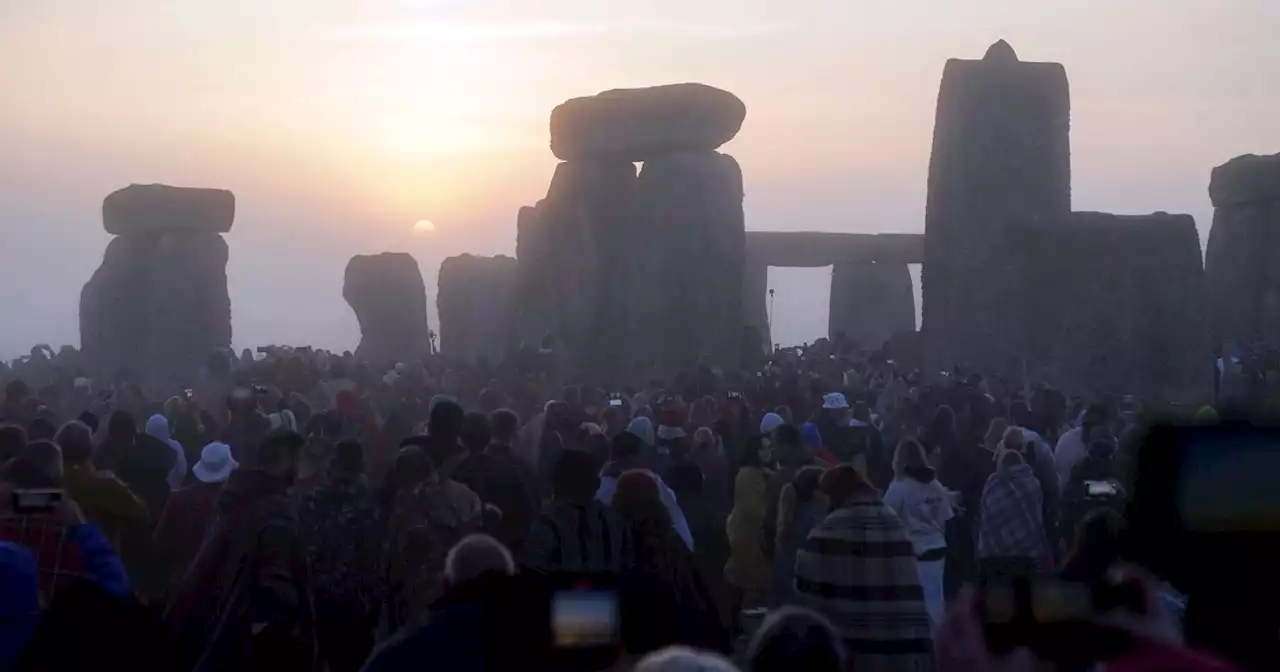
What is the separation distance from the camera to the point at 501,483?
6480mm

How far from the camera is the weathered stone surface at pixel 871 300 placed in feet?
114

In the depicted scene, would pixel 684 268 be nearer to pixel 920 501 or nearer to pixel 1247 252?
pixel 1247 252

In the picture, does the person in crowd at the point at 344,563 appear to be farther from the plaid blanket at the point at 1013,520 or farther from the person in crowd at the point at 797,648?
the plaid blanket at the point at 1013,520

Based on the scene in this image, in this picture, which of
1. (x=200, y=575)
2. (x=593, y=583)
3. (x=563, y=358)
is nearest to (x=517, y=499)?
(x=200, y=575)

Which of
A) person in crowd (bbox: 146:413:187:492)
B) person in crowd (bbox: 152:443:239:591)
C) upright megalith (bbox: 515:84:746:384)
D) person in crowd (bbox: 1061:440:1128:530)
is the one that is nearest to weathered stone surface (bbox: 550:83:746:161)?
upright megalith (bbox: 515:84:746:384)

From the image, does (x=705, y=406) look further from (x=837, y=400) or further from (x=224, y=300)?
(x=224, y=300)

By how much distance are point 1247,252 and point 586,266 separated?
12.2m

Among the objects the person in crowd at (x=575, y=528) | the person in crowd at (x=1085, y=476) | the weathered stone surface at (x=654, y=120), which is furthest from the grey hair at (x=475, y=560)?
the weathered stone surface at (x=654, y=120)

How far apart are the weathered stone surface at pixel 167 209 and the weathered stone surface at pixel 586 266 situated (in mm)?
6107

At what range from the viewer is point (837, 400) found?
10922mm

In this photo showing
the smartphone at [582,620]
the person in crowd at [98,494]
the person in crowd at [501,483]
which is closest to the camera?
the smartphone at [582,620]

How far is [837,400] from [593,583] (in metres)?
7.74

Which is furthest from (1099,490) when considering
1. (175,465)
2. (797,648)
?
(175,465)

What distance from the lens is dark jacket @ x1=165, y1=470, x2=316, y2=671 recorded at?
4.69 meters
